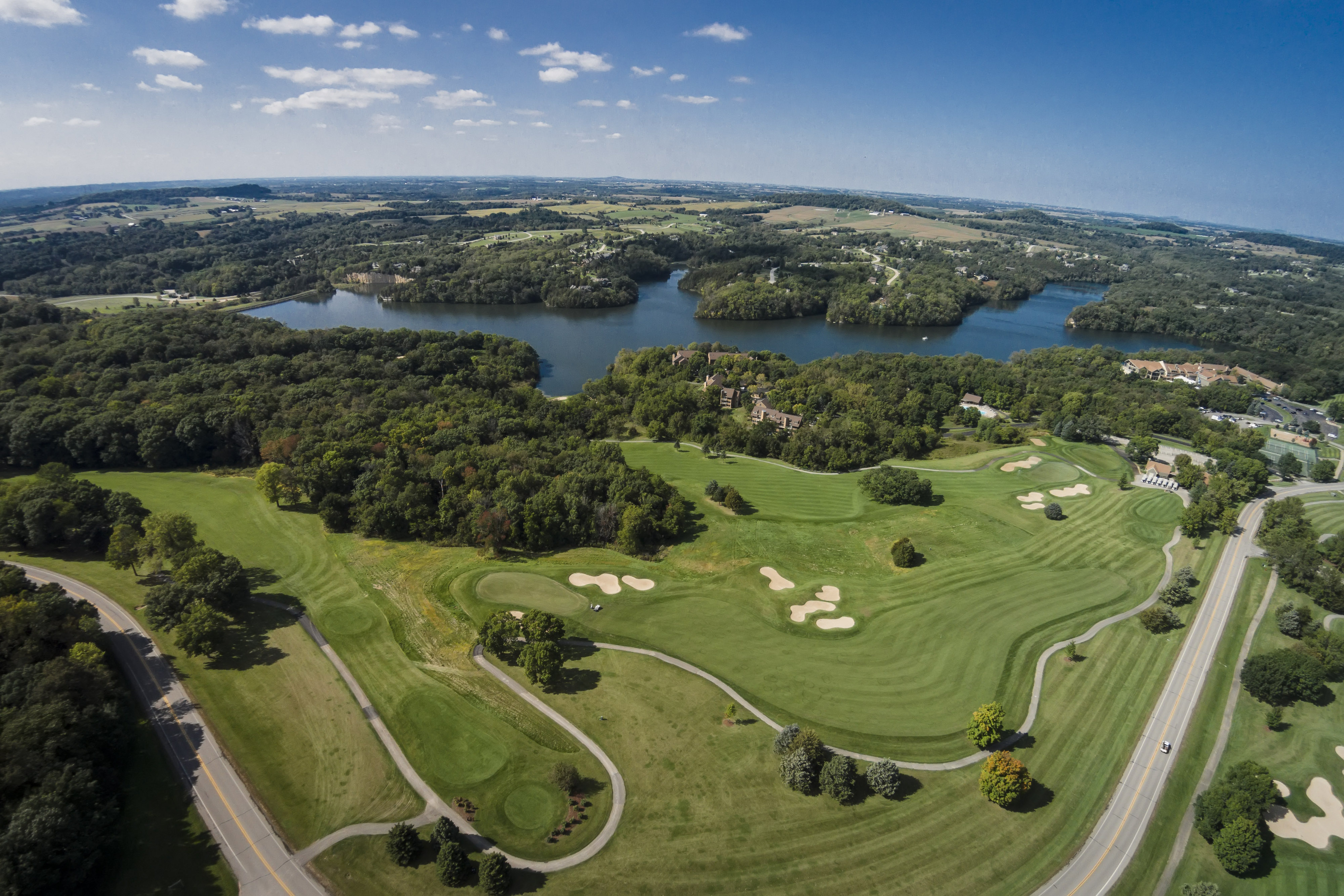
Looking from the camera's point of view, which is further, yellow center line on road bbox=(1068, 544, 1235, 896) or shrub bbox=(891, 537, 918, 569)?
shrub bbox=(891, 537, 918, 569)

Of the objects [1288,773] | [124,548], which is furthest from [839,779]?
[124,548]

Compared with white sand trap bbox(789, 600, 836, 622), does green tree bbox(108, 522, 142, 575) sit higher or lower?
higher

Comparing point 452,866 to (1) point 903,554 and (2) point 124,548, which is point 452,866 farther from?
(1) point 903,554

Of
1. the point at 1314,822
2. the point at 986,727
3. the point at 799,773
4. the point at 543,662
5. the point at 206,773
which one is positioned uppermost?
the point at 543,662

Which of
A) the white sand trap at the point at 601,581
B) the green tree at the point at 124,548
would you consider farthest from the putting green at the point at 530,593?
the green tree at the point at 124,548

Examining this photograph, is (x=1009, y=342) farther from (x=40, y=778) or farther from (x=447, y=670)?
(x=40, y=778)

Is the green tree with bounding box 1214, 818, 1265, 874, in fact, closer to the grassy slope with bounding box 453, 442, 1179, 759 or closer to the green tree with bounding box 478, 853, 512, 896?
the grassy slope with bounding box 453, 442, 1179, 759

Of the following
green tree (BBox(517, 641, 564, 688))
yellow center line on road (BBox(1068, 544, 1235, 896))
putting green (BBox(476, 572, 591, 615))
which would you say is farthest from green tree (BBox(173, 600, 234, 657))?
yellow center line on road (BBox(1068, 544, 1235, 896))
